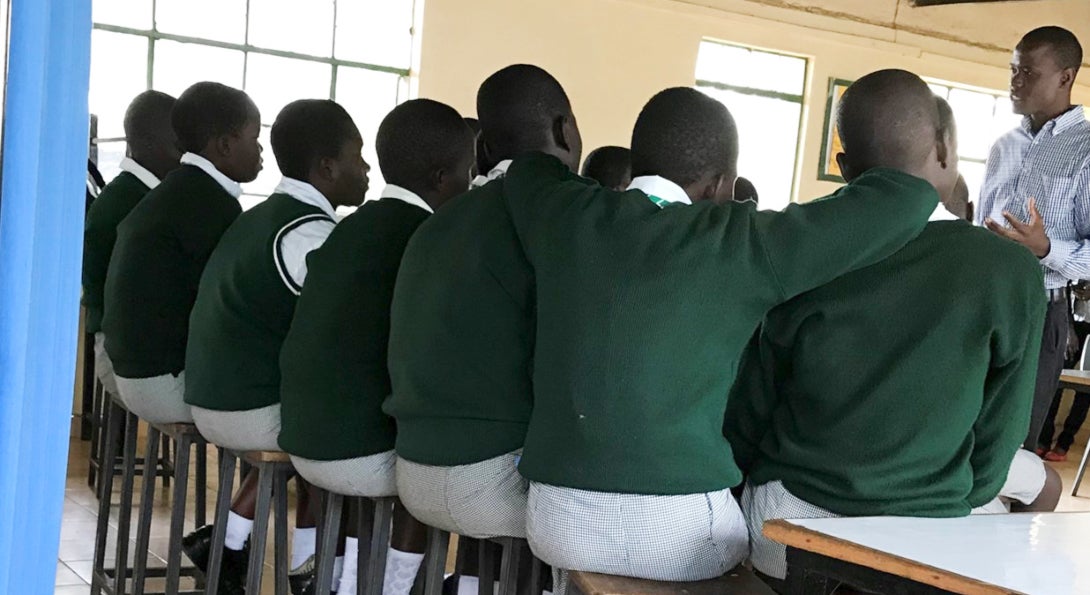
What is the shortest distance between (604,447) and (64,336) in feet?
2.54

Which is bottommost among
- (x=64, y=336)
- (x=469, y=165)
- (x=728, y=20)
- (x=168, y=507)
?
(x=168, y=507)

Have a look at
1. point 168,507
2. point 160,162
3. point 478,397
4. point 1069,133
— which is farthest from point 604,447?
point 168,507

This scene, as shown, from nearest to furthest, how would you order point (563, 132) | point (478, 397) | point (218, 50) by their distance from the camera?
point (478, 397) → point (563, 132) → point (218, 50)

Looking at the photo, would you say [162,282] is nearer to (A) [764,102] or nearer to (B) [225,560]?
(B) [225,560]

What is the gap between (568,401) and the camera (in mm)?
1691

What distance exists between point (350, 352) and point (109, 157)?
4.67 m

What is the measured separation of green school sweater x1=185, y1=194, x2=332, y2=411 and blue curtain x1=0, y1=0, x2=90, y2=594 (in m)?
1.45

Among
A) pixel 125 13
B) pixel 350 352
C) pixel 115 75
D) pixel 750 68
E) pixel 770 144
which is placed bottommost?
pixel 350 352

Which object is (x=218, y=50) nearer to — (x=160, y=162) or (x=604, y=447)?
(x=160, y=162)

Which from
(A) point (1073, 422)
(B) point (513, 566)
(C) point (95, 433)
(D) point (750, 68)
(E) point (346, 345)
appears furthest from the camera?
(D) point (750, 68)

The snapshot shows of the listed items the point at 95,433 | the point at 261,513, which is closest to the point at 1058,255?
the point at 261,513

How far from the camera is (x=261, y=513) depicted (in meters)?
2.54

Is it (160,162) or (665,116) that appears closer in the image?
(665,116)

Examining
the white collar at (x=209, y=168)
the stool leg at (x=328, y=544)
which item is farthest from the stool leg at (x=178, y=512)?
the white collar at (x=209, y=168)
